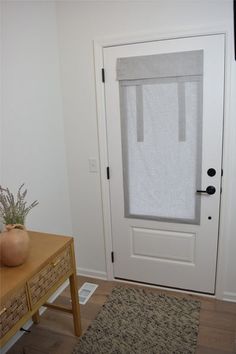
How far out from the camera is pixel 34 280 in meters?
1.48

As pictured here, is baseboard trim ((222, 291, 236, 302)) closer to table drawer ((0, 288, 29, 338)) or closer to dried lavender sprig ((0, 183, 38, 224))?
table drawer ((0, 288, 29, 338))

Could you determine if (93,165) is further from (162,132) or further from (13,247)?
(13,247)

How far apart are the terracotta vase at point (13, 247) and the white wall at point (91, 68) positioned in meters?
1.06

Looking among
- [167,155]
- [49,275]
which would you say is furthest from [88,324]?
[167,155]

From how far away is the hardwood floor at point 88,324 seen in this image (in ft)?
6.20

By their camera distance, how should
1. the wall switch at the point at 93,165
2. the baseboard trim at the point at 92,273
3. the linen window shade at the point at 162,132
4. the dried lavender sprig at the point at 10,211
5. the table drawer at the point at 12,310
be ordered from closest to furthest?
the table drawer at the point at 12,310 < the dried lavender sprig at the point at 10,211 < the linen window shade at the point at 162,132 < the wall switch at the point at 93,165 < the baseboard trim at the point at 92,273

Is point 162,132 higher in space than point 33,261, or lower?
higher

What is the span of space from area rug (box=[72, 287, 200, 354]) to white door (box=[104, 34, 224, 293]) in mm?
223

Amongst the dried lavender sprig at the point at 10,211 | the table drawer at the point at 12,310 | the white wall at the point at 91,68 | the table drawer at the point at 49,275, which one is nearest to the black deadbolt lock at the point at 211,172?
the white wall at the point at 91,68

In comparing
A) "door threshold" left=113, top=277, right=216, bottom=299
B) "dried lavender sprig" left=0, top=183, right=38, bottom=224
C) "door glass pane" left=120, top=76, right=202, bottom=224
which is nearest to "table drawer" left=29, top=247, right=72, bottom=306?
"dried lavender sprig" left=0, top=183, right=38, bottom=224

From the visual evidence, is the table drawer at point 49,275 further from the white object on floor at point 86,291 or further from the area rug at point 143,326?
the white object on floor at point 86,291

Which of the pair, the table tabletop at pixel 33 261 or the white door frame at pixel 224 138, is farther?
the white door frame at pixel 224 138

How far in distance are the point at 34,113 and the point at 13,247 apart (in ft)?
3.56

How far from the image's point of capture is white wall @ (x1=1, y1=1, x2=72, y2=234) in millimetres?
1829
